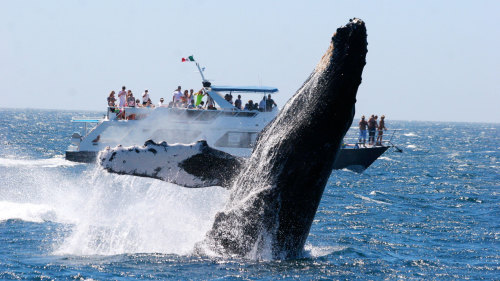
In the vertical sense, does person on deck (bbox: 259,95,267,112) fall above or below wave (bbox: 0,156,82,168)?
above

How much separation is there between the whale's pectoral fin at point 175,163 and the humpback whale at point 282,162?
0.01 meters

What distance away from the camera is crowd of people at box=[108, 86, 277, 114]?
3025cm

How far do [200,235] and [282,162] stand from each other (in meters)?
3.32

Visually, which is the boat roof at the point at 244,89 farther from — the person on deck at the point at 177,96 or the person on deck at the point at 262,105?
the person on deck at the point at 177,96

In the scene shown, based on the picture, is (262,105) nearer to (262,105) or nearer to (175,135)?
(262,105)

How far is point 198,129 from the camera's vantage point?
1176 inches

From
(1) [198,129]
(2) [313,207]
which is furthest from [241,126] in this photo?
(2) [313,207]

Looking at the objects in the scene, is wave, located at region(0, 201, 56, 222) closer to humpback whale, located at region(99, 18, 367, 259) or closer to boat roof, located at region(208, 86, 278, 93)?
humpback whale, located at region(99, 18, 367, 259)

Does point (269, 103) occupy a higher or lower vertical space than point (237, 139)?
higher

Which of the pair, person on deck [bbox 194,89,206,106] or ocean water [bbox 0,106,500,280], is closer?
ocean water [bbox 0,106,500,280]

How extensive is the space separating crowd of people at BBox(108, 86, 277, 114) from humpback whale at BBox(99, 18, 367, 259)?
21928mm

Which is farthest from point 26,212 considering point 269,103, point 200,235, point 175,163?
point 269,103

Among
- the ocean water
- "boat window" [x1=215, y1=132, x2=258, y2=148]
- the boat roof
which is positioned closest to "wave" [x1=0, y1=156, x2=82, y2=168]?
the ocean water

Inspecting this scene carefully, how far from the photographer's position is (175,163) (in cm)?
797
